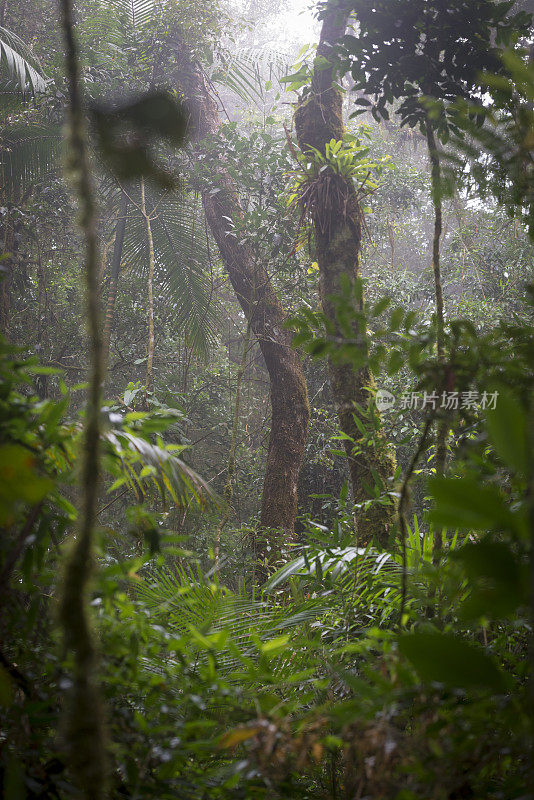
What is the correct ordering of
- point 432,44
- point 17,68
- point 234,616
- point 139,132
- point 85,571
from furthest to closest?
point 139,132, point 17,68, point 432,44, point 234,616, point 85,571

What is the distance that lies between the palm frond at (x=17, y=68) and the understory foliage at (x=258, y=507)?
26 mm

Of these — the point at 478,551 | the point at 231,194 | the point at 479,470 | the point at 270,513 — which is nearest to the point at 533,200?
the point at 479,470

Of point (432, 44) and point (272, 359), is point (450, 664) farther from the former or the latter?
point (272, 359)

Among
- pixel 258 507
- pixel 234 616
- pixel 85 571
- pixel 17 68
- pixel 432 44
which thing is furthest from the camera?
pixel 258 507

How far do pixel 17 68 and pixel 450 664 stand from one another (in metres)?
4.74

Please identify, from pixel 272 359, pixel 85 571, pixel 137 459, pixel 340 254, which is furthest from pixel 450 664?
pixel 272 359

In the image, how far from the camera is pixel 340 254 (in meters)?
3.01

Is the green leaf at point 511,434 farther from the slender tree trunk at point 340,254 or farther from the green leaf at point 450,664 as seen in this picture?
the slender tree trunk at point 340,254

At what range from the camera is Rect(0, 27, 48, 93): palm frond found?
3.90 meters

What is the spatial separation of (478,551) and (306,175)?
304 centimetres

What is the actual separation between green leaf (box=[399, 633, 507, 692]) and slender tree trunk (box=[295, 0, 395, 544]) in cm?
179

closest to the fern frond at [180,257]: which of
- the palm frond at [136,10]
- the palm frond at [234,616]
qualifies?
the palm frond at [136,10]

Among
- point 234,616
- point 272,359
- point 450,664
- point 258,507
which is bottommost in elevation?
point 258,507

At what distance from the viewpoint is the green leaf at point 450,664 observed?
18.0 inches
